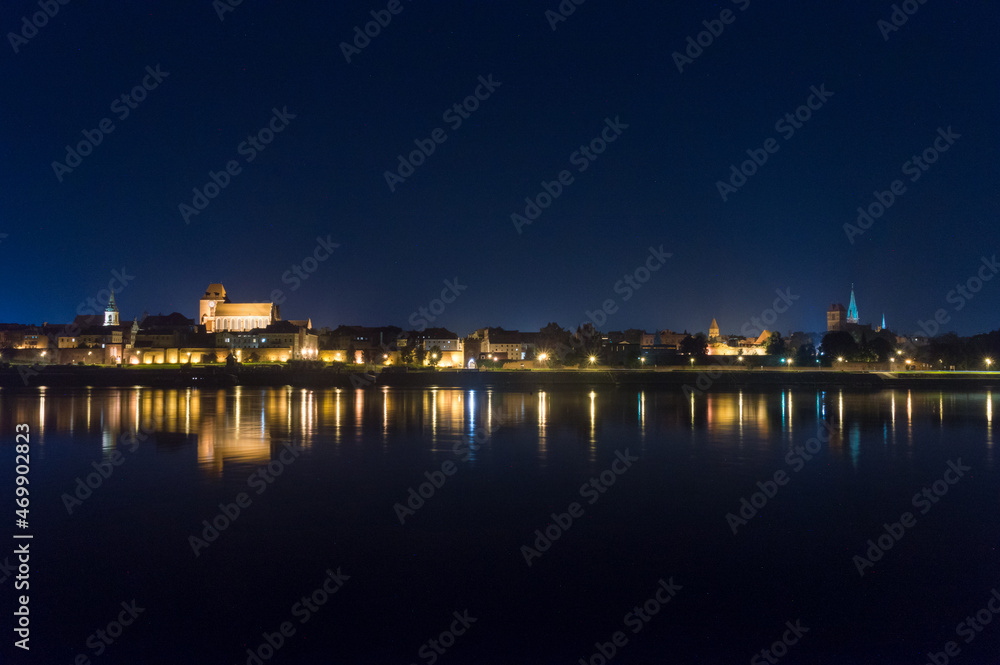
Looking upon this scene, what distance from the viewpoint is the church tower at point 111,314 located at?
96.9m

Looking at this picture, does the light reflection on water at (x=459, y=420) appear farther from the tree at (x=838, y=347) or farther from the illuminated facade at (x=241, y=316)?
the illuminated facade at (x=241, y=316)

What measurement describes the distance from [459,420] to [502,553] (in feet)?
48.2

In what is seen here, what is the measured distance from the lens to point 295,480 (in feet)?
37.4

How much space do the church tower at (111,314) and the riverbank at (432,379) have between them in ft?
133

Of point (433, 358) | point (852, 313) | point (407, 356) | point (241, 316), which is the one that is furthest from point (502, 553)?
point (852, 313)

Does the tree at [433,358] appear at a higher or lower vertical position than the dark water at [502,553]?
higher

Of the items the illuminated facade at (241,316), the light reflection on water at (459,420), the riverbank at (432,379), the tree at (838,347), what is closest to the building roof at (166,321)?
the illuminated facade at (241,316)

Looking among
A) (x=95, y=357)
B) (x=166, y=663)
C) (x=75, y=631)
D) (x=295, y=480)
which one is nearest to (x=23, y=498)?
(x=295, y=480)

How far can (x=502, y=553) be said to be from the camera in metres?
7.48

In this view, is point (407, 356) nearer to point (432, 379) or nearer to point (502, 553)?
point (432, 379)

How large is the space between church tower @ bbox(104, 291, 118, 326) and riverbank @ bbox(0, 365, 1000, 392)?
40.4 meters

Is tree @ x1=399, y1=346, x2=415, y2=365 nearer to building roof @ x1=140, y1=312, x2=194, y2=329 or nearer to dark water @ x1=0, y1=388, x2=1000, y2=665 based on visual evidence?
building roof @ x1=140, y1=312, x2=194, y2=329

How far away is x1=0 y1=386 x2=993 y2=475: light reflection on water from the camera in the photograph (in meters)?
16.8

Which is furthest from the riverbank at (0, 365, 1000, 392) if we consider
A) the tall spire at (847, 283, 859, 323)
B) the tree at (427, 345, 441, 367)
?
the tall spire at (847, 283, 859, 323)
